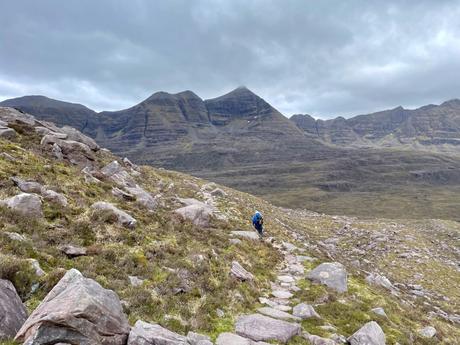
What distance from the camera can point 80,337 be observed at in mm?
7609

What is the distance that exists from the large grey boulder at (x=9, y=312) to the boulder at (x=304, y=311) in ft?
32.3

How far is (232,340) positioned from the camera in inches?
428

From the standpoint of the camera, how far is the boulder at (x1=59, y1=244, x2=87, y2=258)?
12.8 m

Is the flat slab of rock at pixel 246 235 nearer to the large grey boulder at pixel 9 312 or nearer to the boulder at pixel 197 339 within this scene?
the boulder at pixel 197 339

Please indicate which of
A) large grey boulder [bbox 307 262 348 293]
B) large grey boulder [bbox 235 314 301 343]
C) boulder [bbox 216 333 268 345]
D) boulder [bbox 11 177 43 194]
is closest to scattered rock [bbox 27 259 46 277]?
boulder [bbox 216 333 268 345]

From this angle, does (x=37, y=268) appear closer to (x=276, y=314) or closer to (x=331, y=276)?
(x=276, y=314)

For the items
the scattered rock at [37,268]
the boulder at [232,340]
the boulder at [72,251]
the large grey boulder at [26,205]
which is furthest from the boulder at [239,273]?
the large grey boulder at [26,205]

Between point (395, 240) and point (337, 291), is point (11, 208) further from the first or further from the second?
point (395, 240)

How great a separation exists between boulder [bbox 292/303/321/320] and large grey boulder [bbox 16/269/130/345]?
25.4 feet

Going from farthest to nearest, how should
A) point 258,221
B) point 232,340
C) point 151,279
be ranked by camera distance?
1. point 258,221
2. point 151,279
3. point 232,340

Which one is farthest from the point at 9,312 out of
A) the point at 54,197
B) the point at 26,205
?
the point at 54,197

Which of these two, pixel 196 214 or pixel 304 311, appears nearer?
pixel 304 311

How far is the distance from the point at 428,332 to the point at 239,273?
30.9ft

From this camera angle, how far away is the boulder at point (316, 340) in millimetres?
11781
